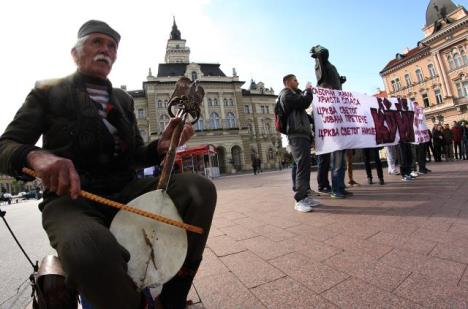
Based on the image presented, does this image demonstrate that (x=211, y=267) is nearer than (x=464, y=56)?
Yes

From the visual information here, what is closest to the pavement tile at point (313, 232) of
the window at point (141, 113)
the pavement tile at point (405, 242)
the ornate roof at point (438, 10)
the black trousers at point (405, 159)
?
the pavement tile at point (405, 242)

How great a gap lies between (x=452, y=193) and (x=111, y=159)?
14.8 ft

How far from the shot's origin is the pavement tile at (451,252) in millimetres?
1658

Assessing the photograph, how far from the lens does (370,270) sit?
1.63m

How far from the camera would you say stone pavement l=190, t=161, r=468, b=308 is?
136 cm

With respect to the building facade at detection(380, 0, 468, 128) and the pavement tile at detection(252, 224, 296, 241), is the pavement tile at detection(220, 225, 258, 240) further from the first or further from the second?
Result: the building facade at detection(380, 0, 468, 128)

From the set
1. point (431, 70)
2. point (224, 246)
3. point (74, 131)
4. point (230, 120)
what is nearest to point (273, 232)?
point (224, 246)

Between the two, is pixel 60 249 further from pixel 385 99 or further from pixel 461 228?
pixel 385 99

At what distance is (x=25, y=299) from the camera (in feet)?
6.41

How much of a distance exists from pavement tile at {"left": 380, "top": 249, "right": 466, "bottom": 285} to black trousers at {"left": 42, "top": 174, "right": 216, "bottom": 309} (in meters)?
1.29

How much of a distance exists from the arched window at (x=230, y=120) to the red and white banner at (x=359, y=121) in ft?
125

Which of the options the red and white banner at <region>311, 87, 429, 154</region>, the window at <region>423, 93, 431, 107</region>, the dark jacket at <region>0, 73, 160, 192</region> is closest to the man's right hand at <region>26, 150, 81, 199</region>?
the dark jacket at <region>0, 73, 160, 192</region>

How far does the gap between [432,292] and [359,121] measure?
483 centimetres

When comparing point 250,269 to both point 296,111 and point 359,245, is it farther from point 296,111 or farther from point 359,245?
point 296,111
